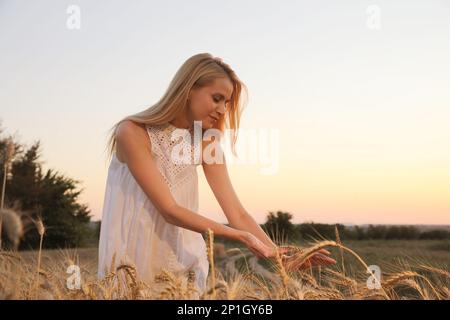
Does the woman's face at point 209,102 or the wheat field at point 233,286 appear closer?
the wheat field at point 233,286

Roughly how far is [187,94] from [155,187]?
579 millimetres

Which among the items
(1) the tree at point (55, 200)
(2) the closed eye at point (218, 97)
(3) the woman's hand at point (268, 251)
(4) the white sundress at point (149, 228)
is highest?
(1) the tree at point (55, 200)

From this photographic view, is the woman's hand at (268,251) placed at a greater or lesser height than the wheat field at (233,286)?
greater

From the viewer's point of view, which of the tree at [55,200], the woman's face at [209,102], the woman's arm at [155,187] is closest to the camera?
the woman's arm at [155,187]

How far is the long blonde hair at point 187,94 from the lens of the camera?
9.37ft

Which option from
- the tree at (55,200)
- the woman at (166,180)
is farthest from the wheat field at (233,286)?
the tree at (55,200)

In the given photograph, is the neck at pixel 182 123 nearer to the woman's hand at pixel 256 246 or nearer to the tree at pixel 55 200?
the woman's hand at pixel 256 246

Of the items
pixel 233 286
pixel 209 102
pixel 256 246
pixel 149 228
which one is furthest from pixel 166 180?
pixel 233 286

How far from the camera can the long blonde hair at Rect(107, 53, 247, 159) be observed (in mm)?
2855

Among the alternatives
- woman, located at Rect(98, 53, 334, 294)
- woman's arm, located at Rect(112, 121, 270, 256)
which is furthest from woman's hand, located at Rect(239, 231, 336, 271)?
woman, located at Rect(98, 53, 334, 294)

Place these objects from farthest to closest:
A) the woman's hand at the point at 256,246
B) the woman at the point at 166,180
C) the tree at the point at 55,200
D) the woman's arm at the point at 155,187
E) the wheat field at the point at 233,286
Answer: the tree at the point at 55,200 → the woman at the point at 166,180 → the woman's arm at the point at 155,187 → the woman's hand at the point at 256,246 → the wheat field at the point at 233,286

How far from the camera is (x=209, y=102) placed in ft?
9.44

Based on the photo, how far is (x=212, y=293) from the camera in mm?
1380
